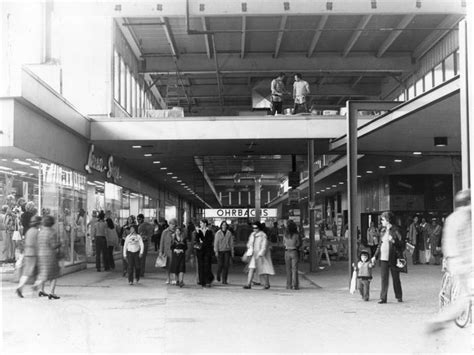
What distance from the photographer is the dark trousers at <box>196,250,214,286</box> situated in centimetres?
1633

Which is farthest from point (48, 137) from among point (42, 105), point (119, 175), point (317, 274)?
point (119, 175)

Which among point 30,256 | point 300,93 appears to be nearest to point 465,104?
point 30,256

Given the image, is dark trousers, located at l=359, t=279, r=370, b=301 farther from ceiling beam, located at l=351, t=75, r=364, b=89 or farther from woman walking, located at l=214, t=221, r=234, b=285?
ceiling beam, located at l=351, t=75, r=364, b=89

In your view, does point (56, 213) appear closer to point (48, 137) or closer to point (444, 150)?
point (48, 137)

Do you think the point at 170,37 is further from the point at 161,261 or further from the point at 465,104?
the point at 465,104

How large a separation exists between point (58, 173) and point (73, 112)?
1805 mm

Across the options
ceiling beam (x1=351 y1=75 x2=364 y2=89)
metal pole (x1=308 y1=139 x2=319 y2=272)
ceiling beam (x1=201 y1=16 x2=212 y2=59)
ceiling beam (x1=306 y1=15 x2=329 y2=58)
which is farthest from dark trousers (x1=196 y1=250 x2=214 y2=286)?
ceiling beam (x1=351 y1=75 x2=364 y2=89)

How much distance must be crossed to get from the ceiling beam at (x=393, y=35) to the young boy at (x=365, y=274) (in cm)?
1381

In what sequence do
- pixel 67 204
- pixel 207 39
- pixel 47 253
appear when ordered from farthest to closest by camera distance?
pixel 207 39, pixel 67 204, pixel 47 253

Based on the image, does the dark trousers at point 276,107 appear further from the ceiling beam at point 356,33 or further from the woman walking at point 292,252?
the woman walking at point 292,252

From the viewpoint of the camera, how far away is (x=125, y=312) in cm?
1145

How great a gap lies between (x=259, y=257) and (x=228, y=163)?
24.3 meters

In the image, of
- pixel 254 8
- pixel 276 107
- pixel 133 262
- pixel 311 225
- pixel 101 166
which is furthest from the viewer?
pixel 101 166

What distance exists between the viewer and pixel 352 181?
15844 mm
